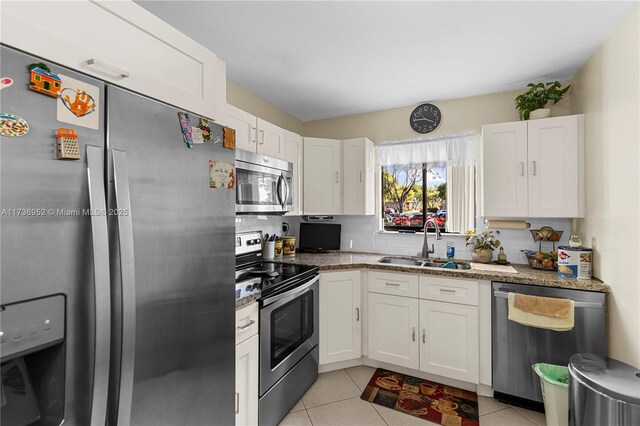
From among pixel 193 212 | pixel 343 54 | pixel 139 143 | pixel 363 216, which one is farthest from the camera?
pixel 363 216

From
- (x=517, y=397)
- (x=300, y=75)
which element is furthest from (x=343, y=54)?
(x=517, y=397)

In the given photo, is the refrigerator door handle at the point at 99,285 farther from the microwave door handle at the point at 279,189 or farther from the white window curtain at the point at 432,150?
the white window curtain at the point at 432,150

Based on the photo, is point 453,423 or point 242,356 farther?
point 453,423

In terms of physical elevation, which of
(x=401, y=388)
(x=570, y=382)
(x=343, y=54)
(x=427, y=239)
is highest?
(x=343, y=54)

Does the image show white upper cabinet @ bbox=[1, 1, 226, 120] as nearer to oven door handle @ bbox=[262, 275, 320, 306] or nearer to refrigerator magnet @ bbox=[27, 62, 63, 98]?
refrigerator magnet @ bbox=[27, 62, 63, 98]

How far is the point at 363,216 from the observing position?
3455 mm

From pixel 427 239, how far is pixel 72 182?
2932 millimetres

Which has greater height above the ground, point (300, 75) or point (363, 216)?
point (300, 75)

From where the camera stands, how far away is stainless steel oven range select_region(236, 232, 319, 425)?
5.95ft

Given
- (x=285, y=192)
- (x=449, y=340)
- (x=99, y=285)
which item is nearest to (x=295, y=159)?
(x=285, y=192)

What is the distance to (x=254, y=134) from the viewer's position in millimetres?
2406

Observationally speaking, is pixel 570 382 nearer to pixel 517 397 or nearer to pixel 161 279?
pixel 517 397

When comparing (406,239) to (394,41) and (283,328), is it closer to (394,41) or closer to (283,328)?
(283,328)

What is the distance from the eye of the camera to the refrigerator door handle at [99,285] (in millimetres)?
810
